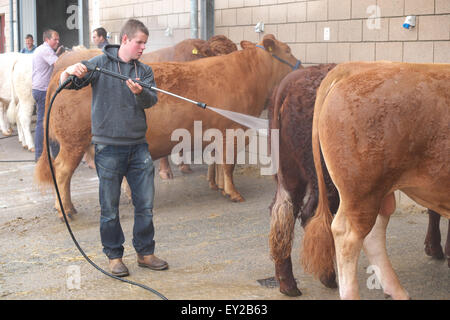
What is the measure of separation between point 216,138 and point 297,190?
109 inches

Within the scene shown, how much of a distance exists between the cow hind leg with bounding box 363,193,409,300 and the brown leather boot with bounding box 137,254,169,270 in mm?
1578

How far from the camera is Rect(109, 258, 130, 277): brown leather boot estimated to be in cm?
430

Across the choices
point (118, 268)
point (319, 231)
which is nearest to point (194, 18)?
point (118, 268)

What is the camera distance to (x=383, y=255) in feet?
12.3

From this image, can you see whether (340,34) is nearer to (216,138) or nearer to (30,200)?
(216,138)

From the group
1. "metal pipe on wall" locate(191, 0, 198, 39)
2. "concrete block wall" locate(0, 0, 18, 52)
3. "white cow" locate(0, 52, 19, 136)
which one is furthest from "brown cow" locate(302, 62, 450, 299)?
"concrete block wall" locate(0, 0, 18, 52)

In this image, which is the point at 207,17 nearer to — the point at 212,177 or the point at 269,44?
the point at 269,44

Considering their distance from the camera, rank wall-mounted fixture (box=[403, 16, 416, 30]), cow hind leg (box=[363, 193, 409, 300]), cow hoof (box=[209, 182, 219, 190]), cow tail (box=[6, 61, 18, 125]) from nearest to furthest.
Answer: cow hind leg (box=[363, 193, 409, 300]), wall-mounted fixture (box=[403, 16, 416, 30]), cow hoof (box=[209, 182, 219, 190]), cow tail (box=[6, 61, 18, 125])

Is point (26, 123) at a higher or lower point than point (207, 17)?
lower

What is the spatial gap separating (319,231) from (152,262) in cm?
150

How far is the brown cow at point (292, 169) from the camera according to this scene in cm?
389

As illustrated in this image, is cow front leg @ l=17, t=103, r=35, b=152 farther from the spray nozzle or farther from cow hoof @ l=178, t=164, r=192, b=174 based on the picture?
the spray nozzle

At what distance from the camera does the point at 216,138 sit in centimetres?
669

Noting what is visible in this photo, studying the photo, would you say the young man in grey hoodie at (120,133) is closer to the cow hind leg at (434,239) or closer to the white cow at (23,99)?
the cow hind leg at (434,239)
